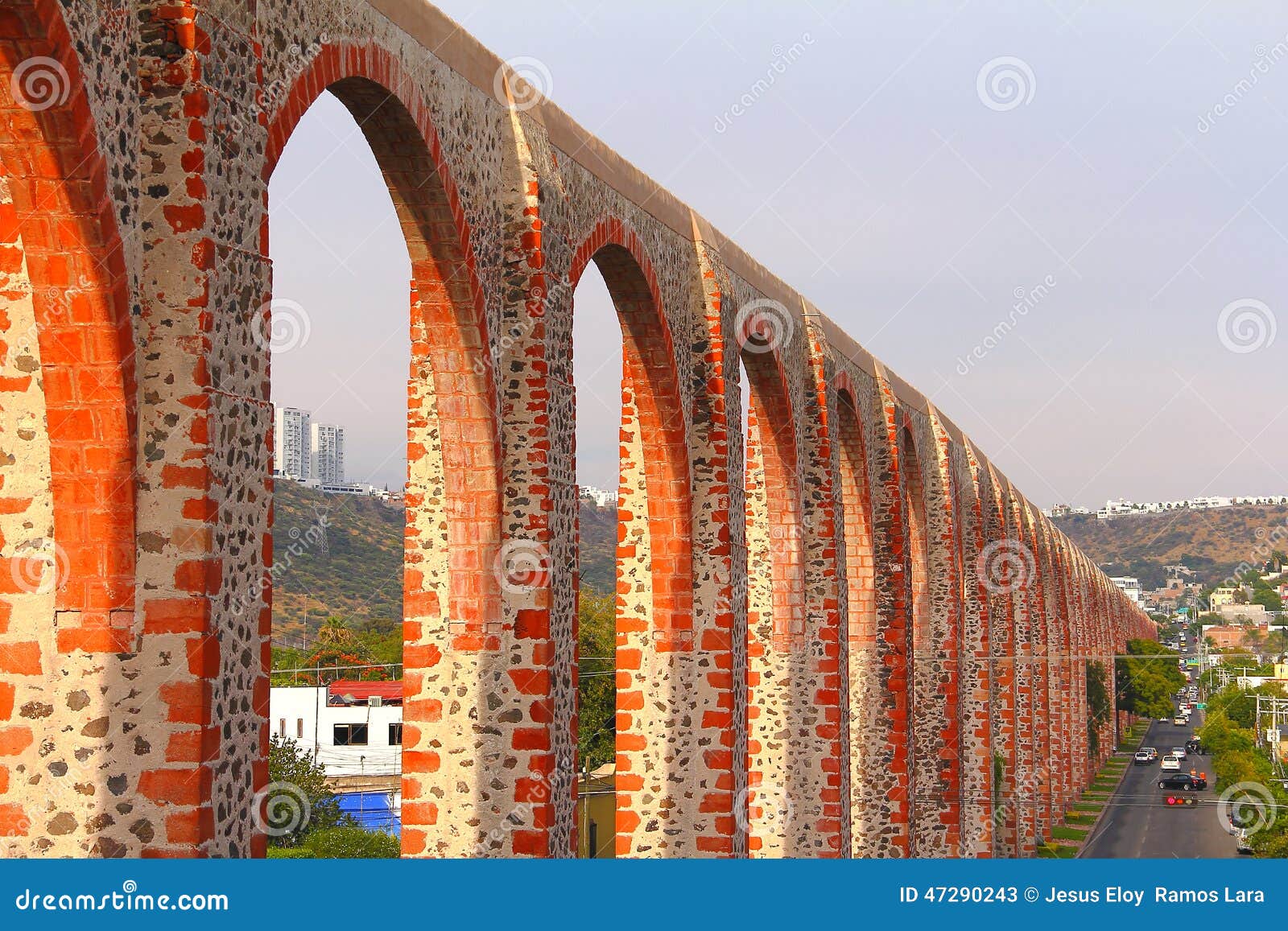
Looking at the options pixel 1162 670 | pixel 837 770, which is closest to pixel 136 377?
pixel 837 770

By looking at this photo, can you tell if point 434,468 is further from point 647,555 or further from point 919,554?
point 919,554

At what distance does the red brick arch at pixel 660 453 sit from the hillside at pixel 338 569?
31524 millimetres

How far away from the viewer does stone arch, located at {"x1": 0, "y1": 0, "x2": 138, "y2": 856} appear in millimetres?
5297

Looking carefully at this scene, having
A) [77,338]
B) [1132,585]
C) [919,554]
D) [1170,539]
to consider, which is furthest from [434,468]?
[1132,585]

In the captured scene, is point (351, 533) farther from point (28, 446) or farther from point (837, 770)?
point (28, 446)

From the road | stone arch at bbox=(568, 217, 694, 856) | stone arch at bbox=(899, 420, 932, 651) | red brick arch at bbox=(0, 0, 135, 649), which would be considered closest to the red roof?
stone arch at bbox=(899, 420, 932, 651)

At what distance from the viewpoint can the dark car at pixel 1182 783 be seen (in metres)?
45.6

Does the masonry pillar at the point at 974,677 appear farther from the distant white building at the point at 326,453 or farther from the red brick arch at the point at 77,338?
the distant white building at the point at 326,453

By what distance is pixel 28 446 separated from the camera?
18.8ft

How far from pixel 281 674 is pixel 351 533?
9.36 metres

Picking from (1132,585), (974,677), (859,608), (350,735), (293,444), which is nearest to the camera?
(859,608)

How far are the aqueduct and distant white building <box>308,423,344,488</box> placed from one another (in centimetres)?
3877

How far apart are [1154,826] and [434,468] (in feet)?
106

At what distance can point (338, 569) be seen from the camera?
46781 mm
